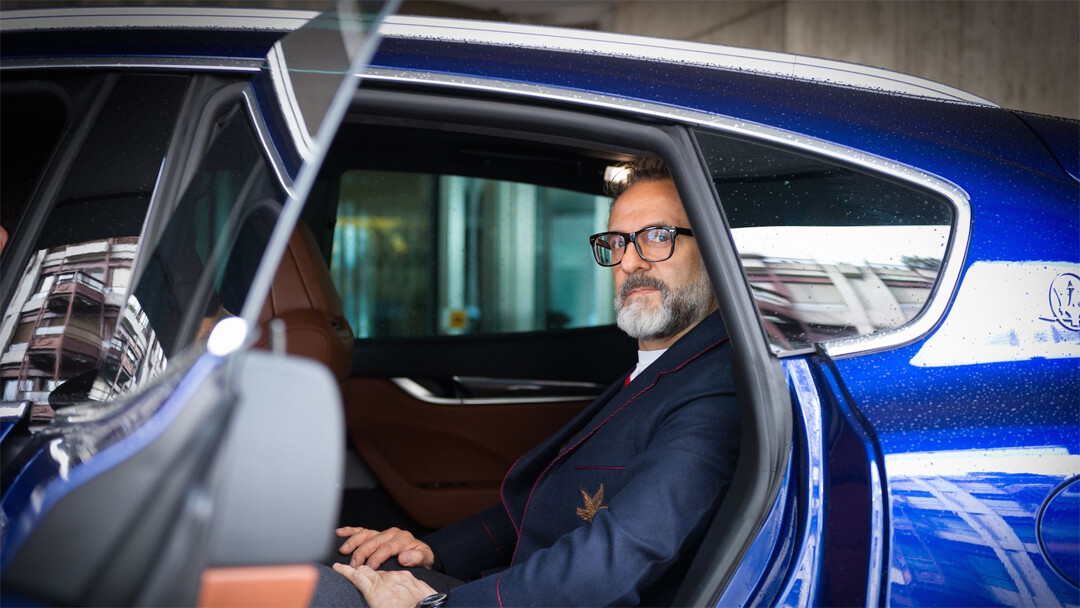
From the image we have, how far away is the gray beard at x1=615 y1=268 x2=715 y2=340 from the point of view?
1.87 metres

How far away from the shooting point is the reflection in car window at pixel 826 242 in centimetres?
118

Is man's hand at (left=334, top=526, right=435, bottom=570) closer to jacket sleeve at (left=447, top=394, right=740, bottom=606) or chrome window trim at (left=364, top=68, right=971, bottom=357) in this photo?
jacket sleeve at (left=447, top=394, right=740, bottom=606)

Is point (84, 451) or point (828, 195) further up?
point (828, 195)

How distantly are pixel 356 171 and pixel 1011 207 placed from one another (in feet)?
7.15

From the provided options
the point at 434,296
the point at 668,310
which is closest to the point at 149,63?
the point at 668,310

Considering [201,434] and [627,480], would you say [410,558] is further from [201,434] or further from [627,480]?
[201,434]

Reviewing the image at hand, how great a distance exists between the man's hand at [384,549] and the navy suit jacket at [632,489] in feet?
0.76

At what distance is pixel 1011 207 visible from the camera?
48.1 inches

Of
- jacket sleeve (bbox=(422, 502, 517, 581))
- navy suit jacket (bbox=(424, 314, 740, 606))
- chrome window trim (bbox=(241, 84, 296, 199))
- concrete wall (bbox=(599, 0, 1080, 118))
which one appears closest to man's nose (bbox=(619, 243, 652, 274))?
navy suit jacket (bbox=(424, 314, 740, 606))

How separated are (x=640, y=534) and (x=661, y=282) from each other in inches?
27.8

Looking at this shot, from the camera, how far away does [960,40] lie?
5945 mm

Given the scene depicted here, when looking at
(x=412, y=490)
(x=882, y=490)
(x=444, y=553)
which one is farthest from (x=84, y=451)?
(x=412, y=490)

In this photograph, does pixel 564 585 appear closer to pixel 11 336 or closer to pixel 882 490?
pixel 882 490

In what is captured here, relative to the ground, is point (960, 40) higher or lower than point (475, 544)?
higher
